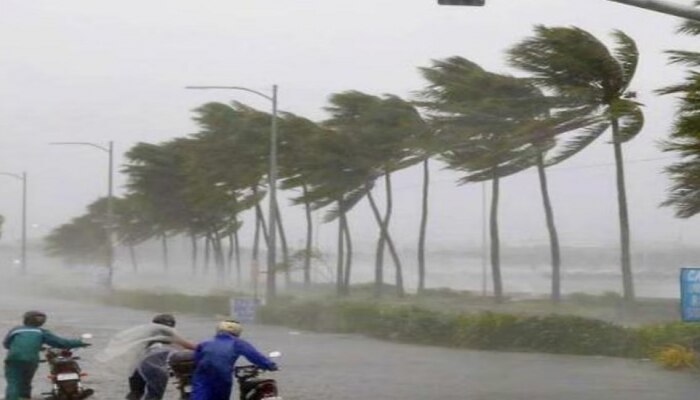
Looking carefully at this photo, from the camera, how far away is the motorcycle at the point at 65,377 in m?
17.4

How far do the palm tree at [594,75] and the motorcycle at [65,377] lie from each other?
1932 cm

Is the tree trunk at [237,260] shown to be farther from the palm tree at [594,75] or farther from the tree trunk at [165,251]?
the palm tree at [594,75]

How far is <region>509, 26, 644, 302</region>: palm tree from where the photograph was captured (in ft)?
112

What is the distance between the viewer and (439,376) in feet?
75.8

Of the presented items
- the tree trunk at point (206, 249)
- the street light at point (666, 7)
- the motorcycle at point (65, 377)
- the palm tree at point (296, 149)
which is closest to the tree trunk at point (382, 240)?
the palm tree at point (296, 149)

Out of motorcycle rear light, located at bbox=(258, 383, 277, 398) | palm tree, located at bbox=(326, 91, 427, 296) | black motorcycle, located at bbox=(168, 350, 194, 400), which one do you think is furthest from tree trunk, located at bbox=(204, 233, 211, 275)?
motorcycle rear light, located at bbox=(258, 383, 277, 398)

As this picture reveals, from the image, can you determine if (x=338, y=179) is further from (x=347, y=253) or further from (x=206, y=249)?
(x=206, y=249)

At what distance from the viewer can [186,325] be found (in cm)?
4141

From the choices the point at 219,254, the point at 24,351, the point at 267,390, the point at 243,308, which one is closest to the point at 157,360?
the point at 24,351

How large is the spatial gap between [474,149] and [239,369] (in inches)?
1066

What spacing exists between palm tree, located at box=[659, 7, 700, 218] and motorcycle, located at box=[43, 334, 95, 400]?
10.3 meters

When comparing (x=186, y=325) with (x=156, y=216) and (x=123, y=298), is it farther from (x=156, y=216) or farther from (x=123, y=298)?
(x=156, y=216)

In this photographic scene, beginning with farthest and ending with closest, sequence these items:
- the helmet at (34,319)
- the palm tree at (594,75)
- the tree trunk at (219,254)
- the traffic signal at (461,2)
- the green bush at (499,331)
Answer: the tree trunk at (219,254), the palm tree at (594,75), the green bush at (499,331), the helmet at (34,319), the traffic signal at (461,2)

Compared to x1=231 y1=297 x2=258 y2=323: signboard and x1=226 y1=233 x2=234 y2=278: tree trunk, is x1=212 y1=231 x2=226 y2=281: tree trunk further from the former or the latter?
x1=231 y1=297 x2=258 y2=323: signboard
